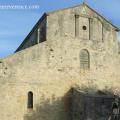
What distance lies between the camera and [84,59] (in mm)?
26266

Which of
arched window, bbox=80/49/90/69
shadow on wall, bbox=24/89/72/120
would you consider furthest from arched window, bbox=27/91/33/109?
arched window, bbox=80/49/90/69

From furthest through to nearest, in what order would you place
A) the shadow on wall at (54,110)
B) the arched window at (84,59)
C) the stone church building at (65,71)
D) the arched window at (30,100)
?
the arched window at (84,59) < the arched window at (30,100) < the shadow on wall at (54,110) < the stone church building at (65,71)

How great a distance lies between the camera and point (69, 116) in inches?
972

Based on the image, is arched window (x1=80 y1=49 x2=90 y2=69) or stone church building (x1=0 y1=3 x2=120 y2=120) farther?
arched window (x1=80 y1=49 x2=90 y2=69)

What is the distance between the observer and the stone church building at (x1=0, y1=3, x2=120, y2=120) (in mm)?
23016

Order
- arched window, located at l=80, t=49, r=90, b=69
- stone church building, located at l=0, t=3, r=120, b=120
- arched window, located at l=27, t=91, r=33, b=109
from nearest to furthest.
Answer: stone church building, located at l=0, t=3, r=120, b=120 < arched window, located at l=27, t=91, r=33, b=109 < arched window, located at l=80, t=49, r=90, b=69

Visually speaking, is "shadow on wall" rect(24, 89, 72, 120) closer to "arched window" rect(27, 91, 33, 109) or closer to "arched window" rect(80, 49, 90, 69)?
"arched window" rect(27, 91, 33, 109)

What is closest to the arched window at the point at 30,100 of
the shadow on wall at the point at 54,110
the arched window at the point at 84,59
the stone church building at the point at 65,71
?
the stone church building at the point at 65,71

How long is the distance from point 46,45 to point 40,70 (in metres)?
1.82

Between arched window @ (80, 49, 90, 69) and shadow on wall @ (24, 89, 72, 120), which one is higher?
arched window @ (80, 49, 90, 69)

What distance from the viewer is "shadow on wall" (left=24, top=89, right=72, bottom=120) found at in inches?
927

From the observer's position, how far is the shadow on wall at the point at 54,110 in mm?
23550

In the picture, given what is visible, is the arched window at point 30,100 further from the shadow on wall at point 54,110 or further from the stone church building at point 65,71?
the shadow on wall at point 54,110

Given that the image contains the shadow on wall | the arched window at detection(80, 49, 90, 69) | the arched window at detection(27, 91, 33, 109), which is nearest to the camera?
the shadow on wall
